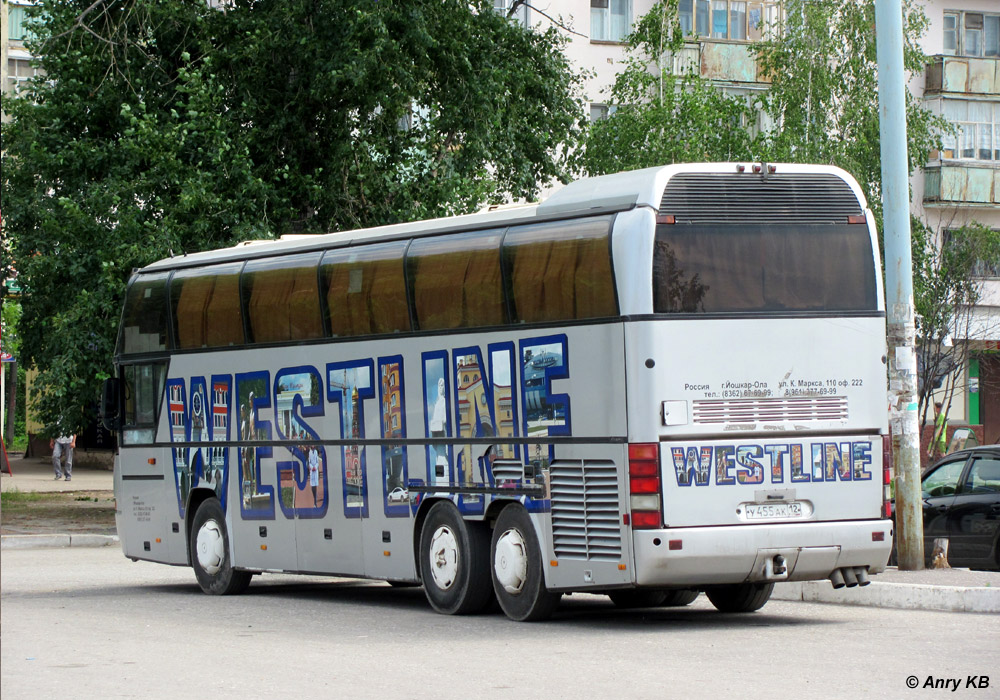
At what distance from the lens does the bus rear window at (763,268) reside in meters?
12.2

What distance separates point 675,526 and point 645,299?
1.66m

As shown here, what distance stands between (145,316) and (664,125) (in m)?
19.0

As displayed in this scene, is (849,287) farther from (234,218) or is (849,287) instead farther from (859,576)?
(234,218)

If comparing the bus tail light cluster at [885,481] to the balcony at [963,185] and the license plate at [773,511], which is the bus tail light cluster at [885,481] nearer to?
the license plate at [773,511]

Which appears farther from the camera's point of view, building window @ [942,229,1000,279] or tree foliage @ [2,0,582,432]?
building window @ [942,229,1000,279]

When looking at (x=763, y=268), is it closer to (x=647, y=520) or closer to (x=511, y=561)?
(x=647, y=520)

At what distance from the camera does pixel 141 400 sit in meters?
18.0

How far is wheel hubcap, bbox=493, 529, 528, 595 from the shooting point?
13086mm

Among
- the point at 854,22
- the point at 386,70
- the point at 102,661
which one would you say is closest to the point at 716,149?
the point at 854,22

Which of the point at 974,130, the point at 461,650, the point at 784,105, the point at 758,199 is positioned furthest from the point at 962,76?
the point at 461,650

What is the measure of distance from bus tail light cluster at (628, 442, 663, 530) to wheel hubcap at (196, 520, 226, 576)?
246 inches

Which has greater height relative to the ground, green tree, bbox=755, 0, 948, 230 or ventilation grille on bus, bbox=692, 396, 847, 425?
green tree, bbox=755, 0, 948, 230

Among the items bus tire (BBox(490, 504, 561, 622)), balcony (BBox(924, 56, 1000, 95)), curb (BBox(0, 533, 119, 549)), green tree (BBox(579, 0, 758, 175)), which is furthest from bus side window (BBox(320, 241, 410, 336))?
balcony (BBox(924, 56, 1000, 95))

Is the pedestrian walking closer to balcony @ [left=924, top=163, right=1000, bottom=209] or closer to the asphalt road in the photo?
the asphalt road
